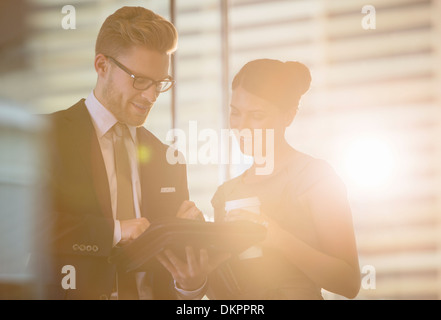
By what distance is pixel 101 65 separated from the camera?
56.9 inches

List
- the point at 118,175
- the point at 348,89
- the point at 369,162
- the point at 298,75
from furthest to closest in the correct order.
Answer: the point at 348,89
the point at 369,162
the point at 298,75
the point at 118,175

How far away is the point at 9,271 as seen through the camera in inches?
54.2

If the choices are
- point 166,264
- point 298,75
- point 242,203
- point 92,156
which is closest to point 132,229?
point 166,264

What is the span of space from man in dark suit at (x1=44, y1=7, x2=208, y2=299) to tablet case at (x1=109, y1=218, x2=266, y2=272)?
0.07m

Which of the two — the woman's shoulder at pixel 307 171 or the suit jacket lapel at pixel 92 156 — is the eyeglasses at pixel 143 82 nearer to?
the suit jacket lapel at pixel 92 156

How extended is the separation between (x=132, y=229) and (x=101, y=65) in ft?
1.85

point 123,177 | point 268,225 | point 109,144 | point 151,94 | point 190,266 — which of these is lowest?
point 190,266

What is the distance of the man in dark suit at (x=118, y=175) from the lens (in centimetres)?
130

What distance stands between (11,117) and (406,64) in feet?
4.88

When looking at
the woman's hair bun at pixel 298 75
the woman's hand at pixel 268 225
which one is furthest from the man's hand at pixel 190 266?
the woman's hair bun at pixel 298 75

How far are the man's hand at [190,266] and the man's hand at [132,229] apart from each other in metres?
0.09

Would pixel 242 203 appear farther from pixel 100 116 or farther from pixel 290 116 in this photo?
pixel 100 116
